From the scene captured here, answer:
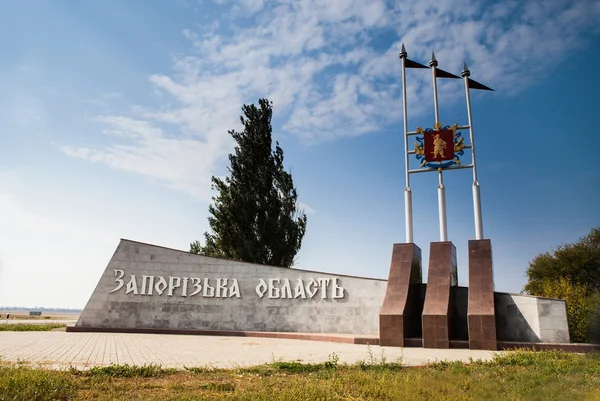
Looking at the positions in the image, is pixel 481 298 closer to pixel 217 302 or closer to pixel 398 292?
pixel 398 292

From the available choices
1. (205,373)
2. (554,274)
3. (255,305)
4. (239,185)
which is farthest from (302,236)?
(205,373)

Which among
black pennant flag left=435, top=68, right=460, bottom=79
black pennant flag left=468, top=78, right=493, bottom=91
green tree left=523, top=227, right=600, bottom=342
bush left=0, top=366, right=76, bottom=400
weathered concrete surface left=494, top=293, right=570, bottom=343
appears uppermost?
black pennant flag left=435, top=68, right=460, bottom=79

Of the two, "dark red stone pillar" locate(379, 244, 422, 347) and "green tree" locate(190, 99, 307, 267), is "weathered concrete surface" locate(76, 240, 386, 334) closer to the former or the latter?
"dark red stone pillar" locate(379, 244, 422, 347)

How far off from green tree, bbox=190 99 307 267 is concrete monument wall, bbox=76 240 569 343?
8083mm

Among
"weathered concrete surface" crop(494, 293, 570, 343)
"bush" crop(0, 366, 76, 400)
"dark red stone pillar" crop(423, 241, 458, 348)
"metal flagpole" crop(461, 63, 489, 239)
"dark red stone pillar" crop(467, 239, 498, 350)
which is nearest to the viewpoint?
"bush" crop(0, 366, 76, 400)

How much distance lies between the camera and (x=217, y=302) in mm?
15539

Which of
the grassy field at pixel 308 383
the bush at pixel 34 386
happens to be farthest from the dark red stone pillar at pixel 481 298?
the bush at pixel 34 386

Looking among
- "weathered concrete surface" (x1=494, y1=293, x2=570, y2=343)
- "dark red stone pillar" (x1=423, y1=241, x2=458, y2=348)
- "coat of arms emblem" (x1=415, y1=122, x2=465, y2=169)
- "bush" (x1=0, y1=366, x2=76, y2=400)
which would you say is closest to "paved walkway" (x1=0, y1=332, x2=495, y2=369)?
"dark red stone pillar" (x1=423, y1=241, x2=458, y2=348)

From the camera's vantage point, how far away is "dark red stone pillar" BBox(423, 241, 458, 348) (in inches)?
450

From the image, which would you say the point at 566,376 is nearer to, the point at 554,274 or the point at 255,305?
the point at 255,305

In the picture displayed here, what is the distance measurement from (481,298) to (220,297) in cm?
841

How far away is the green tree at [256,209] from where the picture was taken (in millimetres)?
24203

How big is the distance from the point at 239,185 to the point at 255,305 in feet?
35.3

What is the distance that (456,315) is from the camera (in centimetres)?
1291
